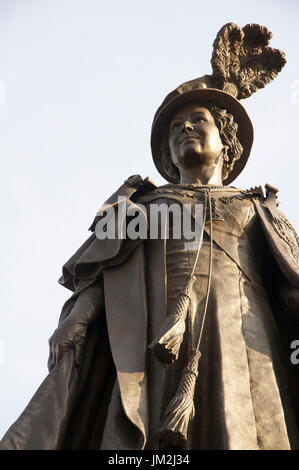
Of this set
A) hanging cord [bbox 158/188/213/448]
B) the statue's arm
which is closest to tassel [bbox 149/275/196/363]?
hanging cord [bbox 158/188/213/448]

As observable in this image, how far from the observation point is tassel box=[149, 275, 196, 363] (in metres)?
6.70

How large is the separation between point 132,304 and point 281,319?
128cm

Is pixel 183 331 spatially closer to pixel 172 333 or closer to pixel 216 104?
pixel 172 333

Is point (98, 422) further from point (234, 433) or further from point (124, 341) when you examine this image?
point (234, 433)

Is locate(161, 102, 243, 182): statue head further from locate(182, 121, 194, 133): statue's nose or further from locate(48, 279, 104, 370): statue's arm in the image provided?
locate(48, 279, 104, 370): statue's arm

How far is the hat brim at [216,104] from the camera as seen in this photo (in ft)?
30.4

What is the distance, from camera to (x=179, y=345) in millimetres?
6836

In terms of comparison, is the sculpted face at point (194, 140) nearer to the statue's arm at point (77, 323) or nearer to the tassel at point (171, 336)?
the statue's arm at point (77, 323)

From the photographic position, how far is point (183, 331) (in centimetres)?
691

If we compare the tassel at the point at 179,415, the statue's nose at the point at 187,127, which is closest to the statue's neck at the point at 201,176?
the statue's nose at the point at 187,127

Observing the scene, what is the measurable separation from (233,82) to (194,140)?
3.85 ft

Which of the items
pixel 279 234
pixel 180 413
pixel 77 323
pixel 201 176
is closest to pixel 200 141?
pixel 201 176
